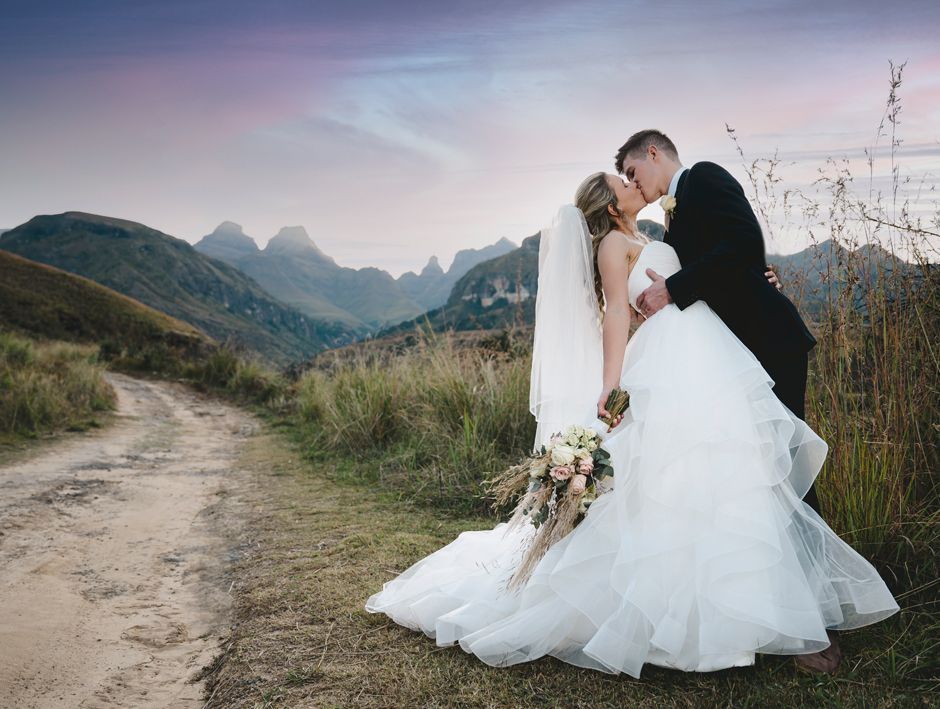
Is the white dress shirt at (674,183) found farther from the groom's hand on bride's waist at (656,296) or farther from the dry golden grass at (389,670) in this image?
the dry golden grass at (389,670)

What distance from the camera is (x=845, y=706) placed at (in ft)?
7.65

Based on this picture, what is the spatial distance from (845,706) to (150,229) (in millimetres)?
158935

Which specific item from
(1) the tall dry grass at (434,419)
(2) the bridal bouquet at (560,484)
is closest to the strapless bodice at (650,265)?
(2) the bridal bouquet at (560,484)

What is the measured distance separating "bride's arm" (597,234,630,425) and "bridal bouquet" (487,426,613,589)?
0.31 metres

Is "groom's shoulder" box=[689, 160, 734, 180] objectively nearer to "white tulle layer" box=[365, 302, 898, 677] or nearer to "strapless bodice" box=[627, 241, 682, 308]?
"strapless bodice" box=[627, 241, 682, 308]

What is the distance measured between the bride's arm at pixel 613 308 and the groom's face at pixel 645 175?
39 cm

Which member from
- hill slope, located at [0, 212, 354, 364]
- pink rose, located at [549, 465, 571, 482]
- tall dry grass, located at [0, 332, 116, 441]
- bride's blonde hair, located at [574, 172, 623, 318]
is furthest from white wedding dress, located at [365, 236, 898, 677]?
hill slope, located at [0, 212, 354, 364]

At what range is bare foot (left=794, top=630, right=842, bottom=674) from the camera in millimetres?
2541

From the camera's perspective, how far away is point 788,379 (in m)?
2.93

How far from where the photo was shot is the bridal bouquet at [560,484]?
2.76 metres

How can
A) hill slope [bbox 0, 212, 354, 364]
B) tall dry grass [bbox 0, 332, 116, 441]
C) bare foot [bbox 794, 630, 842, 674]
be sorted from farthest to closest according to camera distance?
1. hill slope [bbox 0, 212, 354, 364]
2. tall dry grass [bbox 0, 332, 116, 441]
3. bare foot [bbox 794, 630, 842, 674]

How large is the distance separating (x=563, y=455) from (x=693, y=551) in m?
0.68

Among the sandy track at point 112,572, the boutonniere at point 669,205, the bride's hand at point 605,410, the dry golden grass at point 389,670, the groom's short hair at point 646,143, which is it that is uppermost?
the groom's short hair at point 646,143

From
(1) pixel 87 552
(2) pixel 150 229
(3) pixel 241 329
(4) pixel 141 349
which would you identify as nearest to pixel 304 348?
(3) pixel 241 329
